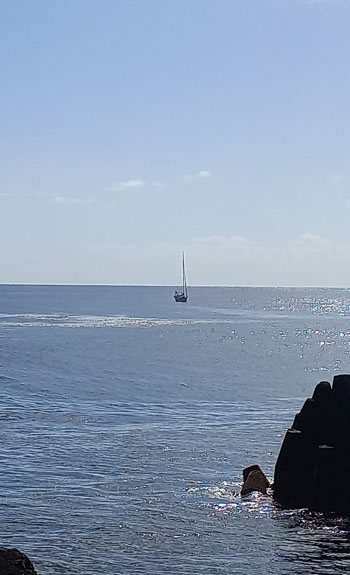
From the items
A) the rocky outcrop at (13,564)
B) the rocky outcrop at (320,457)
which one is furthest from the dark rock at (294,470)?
the rocky outcrop at (13,564)

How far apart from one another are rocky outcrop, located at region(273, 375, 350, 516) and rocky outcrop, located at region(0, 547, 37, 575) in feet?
65.9

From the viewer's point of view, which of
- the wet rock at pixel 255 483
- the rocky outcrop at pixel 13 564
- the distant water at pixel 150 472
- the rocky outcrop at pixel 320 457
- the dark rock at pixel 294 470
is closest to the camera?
the rocky outcrop at pixel 13 564

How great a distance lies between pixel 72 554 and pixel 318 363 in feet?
358

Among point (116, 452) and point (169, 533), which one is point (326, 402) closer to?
point (169, 533)

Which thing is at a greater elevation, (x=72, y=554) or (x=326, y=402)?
(x=326, y=402)

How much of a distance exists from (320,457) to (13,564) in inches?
824

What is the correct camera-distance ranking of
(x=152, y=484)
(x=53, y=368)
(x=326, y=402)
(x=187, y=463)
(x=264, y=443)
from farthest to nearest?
(x=53, y=368) → (x=264, y=443) → (x=187, y=463) → (x=152, y=484) → (x=326, y=402)

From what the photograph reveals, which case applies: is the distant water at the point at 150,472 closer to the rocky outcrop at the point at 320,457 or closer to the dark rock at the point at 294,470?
the dark rock at the point at 294,470

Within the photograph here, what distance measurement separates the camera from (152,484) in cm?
5162

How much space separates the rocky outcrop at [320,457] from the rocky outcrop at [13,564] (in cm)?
2009

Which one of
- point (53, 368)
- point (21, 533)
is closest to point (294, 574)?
point (21, 533)

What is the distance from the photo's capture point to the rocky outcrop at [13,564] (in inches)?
1136

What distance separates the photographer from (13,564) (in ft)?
95.2

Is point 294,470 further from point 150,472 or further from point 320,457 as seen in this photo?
point 150,472
